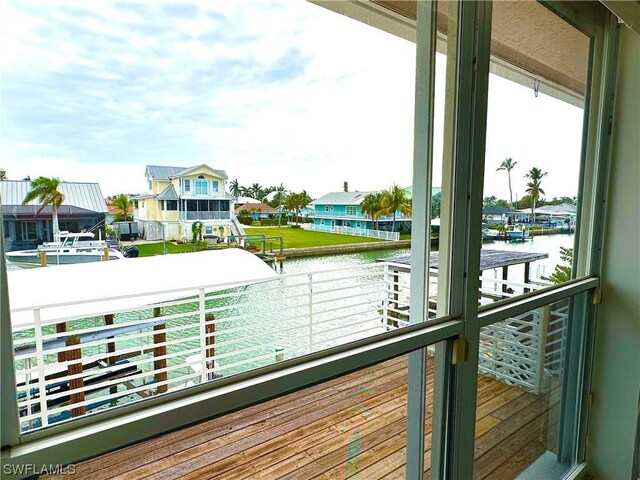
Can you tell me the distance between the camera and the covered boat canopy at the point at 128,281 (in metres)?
0.88

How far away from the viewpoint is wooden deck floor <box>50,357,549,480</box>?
2.84 ft

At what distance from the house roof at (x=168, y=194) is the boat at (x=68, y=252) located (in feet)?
0.52

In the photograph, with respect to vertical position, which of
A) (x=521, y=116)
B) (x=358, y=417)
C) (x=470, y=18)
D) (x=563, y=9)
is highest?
(x=563, y=9)

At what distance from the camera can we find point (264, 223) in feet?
3.68

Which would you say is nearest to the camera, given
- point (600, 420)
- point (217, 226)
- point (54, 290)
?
point (54, 290)

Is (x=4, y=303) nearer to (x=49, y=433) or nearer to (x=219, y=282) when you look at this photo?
(x=49, y=433)

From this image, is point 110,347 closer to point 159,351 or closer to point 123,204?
point 159,351

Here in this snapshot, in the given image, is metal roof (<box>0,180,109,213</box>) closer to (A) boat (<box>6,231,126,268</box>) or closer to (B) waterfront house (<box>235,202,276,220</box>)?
(A) boat (<box>6,231,126,268</box>)

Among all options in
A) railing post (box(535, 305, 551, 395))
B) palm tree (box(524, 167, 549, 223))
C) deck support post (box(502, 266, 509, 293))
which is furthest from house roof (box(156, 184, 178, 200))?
railing post (box(535, 305, 551, 395))

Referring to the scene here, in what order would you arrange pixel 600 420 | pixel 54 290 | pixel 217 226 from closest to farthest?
pixel 54 290
pixel 217 226
pixel 600 420

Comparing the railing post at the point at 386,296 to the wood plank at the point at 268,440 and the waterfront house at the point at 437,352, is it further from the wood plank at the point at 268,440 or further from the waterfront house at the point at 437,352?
the wood plank at the point at 268,440

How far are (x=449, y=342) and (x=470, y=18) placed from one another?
101 cm

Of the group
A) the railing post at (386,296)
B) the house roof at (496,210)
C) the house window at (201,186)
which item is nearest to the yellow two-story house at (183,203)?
the house window at (201,186)

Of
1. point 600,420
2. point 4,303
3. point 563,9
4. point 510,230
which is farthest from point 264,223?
point 600,420
